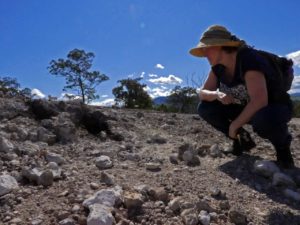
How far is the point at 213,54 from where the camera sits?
2.59 meters

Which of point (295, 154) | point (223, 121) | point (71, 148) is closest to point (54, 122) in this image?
point (71, 148)

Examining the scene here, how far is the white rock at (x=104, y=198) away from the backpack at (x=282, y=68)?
1.22m

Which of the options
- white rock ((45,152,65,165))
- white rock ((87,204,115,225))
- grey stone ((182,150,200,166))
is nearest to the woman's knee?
grey stone ((182,150,200,166))

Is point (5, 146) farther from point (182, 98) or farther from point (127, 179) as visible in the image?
point (182, 98)

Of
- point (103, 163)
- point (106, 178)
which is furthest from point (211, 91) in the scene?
point (106, 178)

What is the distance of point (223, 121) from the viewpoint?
306 centimetres

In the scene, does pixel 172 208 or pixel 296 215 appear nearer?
pixel 172 208

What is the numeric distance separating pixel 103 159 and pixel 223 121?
0.95 m

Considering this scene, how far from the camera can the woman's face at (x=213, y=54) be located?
2569 mm

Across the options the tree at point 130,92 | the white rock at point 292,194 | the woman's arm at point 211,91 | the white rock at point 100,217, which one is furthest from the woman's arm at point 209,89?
the tree at point 130,92

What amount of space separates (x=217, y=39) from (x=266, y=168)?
82cm

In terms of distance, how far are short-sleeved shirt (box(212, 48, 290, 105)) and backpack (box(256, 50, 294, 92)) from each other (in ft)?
0.15

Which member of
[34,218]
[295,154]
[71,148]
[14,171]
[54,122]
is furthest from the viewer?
[54,122]

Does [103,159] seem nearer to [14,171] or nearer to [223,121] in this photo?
[14,171]
